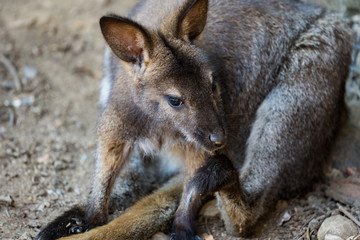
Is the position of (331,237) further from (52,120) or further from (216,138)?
(52,120)

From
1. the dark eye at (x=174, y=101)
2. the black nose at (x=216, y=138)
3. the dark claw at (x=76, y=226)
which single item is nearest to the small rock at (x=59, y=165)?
the dark claw at (x=76, y=226)

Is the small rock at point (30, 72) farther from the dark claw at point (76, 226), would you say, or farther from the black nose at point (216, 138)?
the black nose at point (216, 138)

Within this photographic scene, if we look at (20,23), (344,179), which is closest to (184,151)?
(344,179)

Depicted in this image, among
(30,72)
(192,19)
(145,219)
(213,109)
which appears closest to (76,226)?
(145,219)

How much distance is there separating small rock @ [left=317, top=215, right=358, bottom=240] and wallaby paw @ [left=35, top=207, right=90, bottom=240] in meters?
1.49

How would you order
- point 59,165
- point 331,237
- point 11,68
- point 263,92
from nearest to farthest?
point 331,237 < point 263,92 < point 59,165 < point 11,68

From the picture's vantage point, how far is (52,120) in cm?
474

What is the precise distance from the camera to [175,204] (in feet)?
11.3

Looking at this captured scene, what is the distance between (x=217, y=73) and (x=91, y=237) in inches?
51.3

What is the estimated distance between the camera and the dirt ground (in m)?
3.51

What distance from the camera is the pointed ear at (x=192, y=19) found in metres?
3.06

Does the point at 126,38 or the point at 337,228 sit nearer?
the point at 126,38

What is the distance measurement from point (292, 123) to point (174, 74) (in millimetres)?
1003

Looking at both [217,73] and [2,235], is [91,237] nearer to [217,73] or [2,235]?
[2,235]
